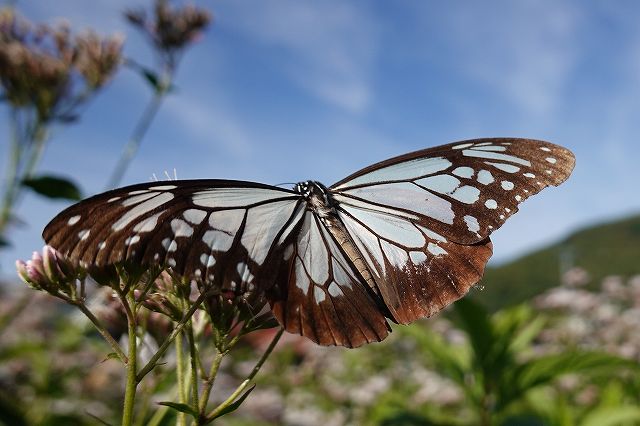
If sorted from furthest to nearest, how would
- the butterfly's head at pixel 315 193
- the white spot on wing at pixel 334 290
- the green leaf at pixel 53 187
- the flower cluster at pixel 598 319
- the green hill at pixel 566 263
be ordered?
the green hill at pixel 566 263
the flower cluster at pixel 598 319
the green leaf at pixel 53 187
the butterfly's head at pixel 315 193
the white spot on wing at pixel 334 290

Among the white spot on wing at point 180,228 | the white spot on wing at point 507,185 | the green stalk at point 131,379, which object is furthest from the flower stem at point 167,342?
the white spot on wing at point 507,185

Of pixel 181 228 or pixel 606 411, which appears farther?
pixel 606 411

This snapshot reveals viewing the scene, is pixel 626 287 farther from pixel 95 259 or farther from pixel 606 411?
pixel 95 259

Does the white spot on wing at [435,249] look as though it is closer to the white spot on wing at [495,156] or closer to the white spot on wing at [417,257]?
the white spot on wing at [417,257]

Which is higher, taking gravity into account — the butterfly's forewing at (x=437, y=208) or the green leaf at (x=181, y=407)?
the butterfly's forewing at (x=437, y=208)

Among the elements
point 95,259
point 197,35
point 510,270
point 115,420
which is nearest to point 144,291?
point 95,259

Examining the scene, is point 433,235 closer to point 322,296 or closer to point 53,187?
point 322,296

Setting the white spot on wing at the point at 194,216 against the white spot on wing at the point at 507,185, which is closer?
the white spot on wing at the point at 194,216

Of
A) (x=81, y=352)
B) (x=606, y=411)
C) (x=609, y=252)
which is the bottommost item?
(x=606, y=411)
